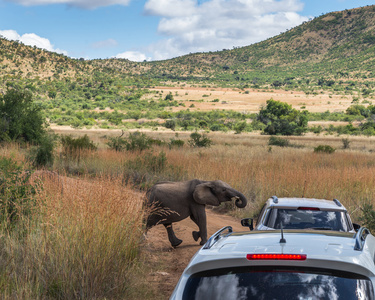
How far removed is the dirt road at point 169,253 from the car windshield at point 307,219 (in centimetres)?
172

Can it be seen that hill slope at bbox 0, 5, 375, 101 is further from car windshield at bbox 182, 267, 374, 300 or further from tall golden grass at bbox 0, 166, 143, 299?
car windshield at bbox 182, 267, 374, 300

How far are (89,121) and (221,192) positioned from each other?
57.2 metres

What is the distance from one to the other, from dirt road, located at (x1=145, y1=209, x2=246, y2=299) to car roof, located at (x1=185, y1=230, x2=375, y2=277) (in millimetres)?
3641

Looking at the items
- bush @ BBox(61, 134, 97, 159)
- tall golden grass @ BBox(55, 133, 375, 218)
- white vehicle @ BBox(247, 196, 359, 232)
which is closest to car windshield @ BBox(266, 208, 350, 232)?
white vehicle @ BBox(247, 196, 359, 232)

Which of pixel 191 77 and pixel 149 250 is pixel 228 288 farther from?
pixel 191 77

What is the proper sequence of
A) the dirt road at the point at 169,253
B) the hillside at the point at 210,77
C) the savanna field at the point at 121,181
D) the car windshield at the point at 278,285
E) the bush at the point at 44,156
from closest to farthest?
the car windshield at the point at 278,285 → the savanna field at the point at 121,181 → the dirt road at the point at 169,253 → the bush at the point at 44,156 → the hillside at the point at 210,77

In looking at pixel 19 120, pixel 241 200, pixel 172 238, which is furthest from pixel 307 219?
pixel 19 120

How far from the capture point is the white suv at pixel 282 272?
2.63 m

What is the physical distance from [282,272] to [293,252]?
0.13m

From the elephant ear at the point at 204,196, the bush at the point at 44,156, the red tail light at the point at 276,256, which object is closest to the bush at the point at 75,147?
the bush at the point at 44,156

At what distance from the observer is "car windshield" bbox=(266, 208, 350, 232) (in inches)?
250

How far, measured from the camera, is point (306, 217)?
6.49 m

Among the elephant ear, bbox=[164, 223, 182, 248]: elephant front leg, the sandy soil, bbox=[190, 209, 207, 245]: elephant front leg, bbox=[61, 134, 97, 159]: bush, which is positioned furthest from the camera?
the sandy soil

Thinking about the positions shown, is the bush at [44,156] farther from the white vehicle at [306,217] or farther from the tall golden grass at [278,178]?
the white vehicle at [306,217]
